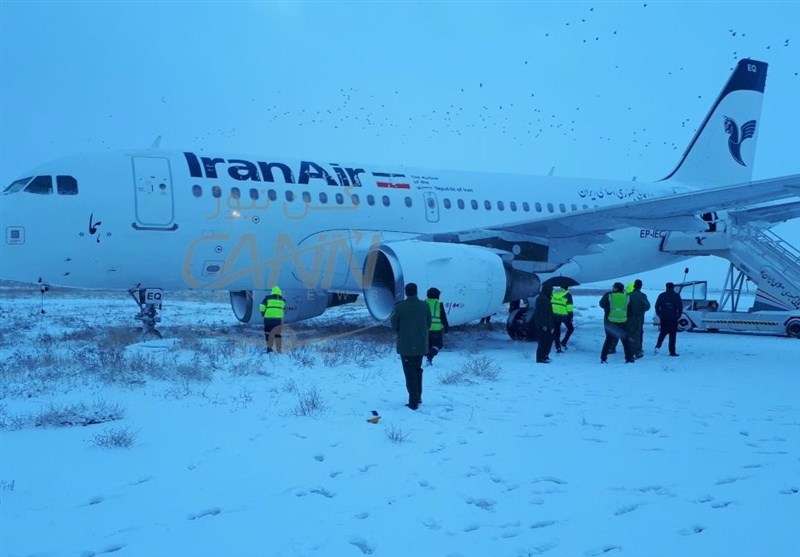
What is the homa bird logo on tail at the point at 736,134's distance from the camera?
20984 mm

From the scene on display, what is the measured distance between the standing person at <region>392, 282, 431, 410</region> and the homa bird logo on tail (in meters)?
17.2

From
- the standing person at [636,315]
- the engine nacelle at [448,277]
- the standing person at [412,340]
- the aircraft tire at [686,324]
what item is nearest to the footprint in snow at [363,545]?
the standing person at [412,340]

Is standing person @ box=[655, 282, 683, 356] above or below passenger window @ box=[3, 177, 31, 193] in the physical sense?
below

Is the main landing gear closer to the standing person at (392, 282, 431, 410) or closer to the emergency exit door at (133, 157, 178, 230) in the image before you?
the emergency exit door at (133, 157, 178, 230)

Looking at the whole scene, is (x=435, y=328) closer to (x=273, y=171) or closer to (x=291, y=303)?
(x=273, y=171)

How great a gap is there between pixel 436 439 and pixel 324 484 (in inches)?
62.8

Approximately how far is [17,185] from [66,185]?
34.6 inches

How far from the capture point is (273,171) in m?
14.1

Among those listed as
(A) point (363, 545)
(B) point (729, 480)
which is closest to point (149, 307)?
(A) point (363, 545)

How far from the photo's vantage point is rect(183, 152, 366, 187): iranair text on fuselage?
13.4 meters

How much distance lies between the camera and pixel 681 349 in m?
14.9

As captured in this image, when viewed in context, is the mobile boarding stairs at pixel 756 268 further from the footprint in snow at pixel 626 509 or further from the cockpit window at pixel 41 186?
the cockpit window at pixel 41 186

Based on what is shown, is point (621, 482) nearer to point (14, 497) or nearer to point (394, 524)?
point (394, 524)

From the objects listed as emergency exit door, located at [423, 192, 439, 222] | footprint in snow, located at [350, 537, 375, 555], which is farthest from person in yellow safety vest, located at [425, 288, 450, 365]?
footprint in snow, located at [350, 537, 375, 555]
